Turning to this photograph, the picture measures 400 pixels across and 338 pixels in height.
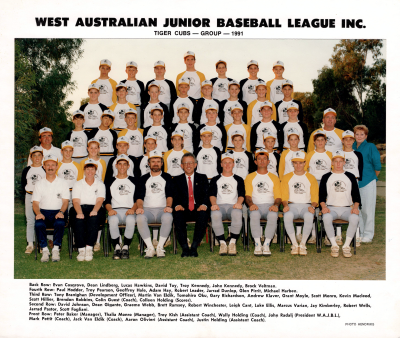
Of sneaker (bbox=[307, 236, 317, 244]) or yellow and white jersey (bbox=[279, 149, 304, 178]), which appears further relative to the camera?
sneaker (bbox=[307, 236, 317, 244])

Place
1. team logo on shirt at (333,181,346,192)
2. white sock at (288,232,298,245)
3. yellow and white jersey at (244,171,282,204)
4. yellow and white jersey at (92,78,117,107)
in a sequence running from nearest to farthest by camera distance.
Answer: white sock at (288,232,298,245) → team logo on shirt at (333,181,346,192) → yellow and white jersey at (244,171,282,204) → yellow and white jersey at (92,78,117,107)

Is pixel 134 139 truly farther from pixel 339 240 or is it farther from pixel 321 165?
pixel 339 240

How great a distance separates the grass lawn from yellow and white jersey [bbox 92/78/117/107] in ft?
10.8

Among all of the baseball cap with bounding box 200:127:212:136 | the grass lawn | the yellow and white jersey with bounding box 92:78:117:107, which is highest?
the yellow and white jersey with bounding box 92:78:117:107

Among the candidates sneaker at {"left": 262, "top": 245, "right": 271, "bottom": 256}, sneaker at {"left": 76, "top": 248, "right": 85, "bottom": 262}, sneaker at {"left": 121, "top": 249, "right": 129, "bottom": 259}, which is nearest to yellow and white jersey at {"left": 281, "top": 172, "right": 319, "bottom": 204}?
sneaker at {"left": 262, "top": 245, "right": 271, "bottom": 256}

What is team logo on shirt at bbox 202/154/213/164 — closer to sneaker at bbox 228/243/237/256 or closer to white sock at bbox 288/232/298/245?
sneaker at bbox 228/243/237/256

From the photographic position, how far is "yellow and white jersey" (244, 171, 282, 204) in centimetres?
707

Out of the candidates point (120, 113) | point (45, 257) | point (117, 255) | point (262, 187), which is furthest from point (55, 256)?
point (262, 187)

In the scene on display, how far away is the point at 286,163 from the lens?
748 centimetres

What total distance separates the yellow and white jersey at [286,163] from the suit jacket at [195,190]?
1388mm

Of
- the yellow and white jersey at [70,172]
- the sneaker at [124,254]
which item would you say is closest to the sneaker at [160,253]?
the sneaker at [124,254]

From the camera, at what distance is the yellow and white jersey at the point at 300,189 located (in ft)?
22.9

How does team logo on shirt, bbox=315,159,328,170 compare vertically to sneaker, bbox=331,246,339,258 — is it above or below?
above
